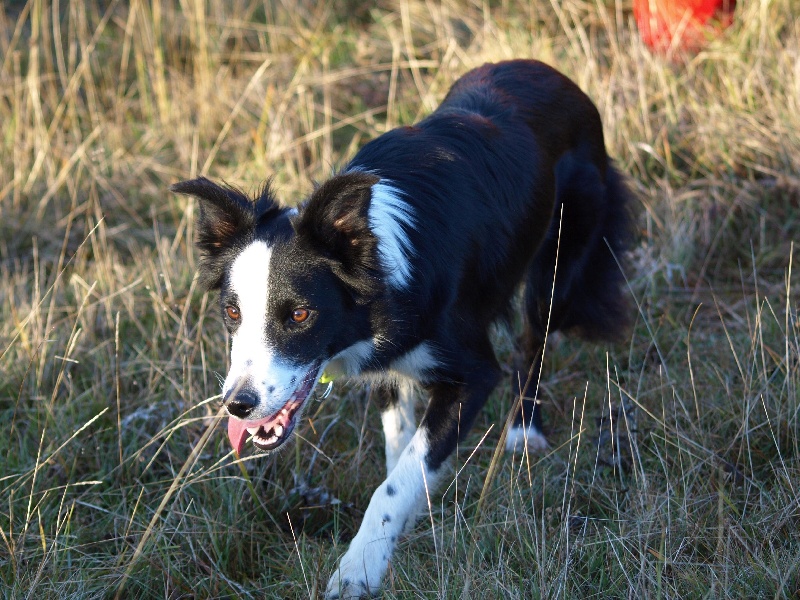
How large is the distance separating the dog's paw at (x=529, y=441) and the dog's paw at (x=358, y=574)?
104 centimetres

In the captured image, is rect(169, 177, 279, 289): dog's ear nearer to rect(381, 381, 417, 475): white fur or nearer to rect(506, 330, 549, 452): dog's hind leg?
rect(381, 381, 417, 475): white fur

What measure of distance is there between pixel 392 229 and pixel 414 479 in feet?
2.86

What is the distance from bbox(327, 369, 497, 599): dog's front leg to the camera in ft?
9.77

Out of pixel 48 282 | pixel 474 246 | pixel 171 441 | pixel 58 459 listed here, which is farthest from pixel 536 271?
pixel 48 282

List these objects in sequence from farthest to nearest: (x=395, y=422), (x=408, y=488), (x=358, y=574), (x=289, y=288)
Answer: (x=395, y=422), (x=408, y=488), (x=358, y=574), (x=289, y=288)

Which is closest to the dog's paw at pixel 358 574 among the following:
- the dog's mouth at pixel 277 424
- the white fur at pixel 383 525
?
the white fur at pixel 383 525

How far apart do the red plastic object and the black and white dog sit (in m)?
2.18

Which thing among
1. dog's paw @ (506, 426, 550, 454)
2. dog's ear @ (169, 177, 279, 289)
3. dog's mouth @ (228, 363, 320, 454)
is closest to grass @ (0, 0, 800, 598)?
Answer: dog's paw @ (506, 426, 550, 454)

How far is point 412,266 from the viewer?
10.0ft

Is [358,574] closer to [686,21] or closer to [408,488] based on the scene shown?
[408,488]

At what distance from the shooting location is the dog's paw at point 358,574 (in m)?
2.96

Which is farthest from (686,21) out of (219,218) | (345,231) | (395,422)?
(219,218)

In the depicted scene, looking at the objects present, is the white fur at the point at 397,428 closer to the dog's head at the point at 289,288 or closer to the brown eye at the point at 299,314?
the dog's head at the point at 289,288

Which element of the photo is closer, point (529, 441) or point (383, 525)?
point (383, 525)
